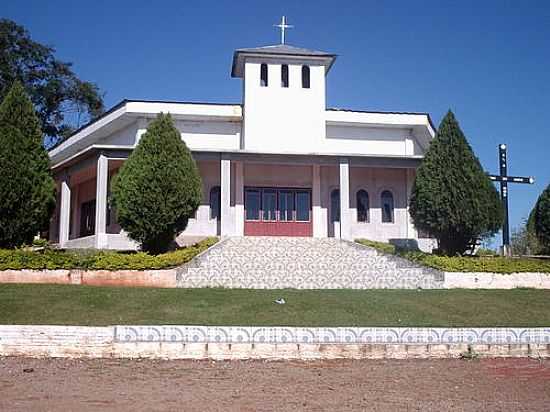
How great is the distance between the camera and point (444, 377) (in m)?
9.57

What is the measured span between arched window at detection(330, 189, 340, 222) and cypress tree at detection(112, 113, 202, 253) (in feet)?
26.9

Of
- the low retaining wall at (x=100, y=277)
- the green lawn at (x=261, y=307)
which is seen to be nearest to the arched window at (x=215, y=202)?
the low retaining wall at (x=100, y=277)

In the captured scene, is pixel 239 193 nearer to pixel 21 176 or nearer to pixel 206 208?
pixel 206 208

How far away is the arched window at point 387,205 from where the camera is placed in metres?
→ 27.4

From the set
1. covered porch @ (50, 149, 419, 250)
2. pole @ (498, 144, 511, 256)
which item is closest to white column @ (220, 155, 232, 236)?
covered porch @ (50, 149, 419, 250)

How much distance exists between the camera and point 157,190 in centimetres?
1917

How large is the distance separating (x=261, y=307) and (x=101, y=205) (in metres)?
11.1

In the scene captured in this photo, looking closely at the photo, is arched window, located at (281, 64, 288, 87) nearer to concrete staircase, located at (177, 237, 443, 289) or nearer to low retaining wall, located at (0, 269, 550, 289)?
concrete staircase, located at (177, 237, 443, 289)

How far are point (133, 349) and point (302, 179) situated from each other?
55.9 feet

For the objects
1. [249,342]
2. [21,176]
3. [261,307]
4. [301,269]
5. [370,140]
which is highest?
[370,140]

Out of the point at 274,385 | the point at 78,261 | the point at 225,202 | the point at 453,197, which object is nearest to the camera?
the point at 274,385

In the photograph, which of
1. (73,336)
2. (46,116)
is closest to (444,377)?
(73,336)

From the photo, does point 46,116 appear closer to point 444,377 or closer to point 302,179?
point 302,179

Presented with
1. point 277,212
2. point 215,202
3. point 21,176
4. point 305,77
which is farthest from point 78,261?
point 305,77
